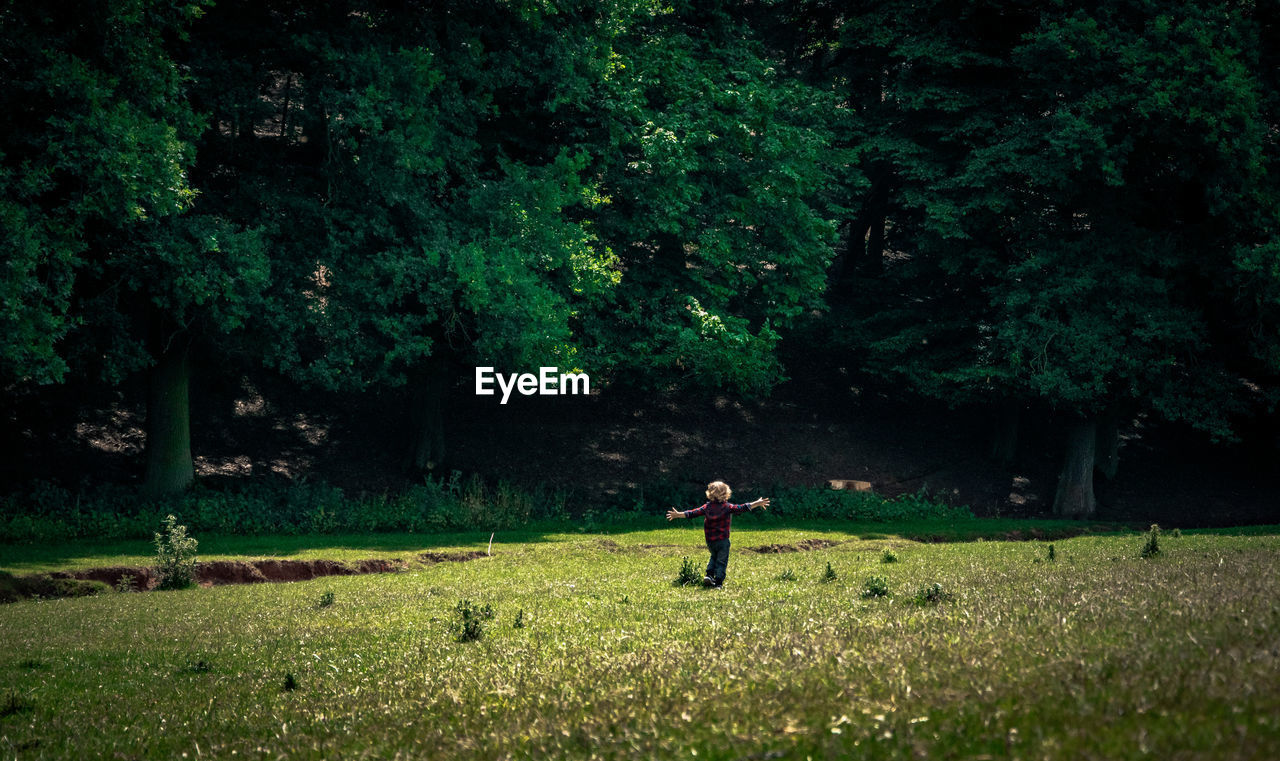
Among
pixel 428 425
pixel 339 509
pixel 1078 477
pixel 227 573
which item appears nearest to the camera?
pixel 227 573

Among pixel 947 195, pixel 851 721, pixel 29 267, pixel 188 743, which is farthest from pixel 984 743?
pixel 947 195

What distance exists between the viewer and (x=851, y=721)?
5.92 meters

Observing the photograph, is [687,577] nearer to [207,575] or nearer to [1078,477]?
[207,575]

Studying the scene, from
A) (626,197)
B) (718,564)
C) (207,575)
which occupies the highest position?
(626,197)

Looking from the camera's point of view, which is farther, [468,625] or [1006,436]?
[1006,436]

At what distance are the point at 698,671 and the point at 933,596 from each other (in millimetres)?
4497

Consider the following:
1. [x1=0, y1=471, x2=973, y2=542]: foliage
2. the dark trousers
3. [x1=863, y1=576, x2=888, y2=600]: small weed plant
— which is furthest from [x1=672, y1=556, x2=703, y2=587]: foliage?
[x1=0, y1=471, x2=973, y2=542]: foliage

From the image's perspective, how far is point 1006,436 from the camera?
150ft

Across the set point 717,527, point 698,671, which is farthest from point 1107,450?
point 698,671

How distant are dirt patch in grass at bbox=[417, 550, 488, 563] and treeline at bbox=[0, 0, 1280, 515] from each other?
786cm

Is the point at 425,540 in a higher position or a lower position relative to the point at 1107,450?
lower

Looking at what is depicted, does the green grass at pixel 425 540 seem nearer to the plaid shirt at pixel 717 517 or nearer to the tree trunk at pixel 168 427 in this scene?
the tree trunk at pixel 168 427

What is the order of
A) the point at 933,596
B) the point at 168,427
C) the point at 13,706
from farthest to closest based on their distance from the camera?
1. the point at 168,427
2. the point at 933,596
3. the point at 13,706

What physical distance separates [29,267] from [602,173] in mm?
19255
